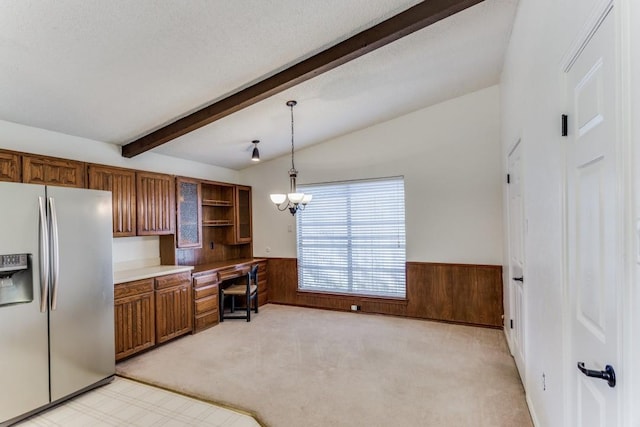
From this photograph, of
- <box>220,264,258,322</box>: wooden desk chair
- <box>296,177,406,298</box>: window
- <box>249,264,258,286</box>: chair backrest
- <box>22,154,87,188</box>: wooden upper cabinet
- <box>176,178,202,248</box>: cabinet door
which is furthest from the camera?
<box>249,264,258,286</box>: chair backrest

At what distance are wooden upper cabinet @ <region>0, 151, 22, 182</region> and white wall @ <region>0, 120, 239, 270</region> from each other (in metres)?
0.28

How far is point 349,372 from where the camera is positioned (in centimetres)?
314

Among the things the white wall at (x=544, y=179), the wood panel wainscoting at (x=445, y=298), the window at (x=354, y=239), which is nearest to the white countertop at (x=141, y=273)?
the window at (x=354, y=239)

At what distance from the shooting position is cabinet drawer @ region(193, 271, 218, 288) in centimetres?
437

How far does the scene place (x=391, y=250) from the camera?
497 centimetres

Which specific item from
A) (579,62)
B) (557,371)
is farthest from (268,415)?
(579,62)

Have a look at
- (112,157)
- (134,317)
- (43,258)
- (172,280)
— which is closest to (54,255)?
(43,258)

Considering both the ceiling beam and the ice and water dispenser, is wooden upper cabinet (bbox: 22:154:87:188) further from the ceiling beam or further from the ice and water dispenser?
the ice and water dispenser

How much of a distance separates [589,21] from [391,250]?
3.99m

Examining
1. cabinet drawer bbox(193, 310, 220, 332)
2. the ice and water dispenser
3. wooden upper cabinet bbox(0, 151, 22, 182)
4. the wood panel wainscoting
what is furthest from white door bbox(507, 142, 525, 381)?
wooden upper cabinet bbox(0, 151, 22, 182)

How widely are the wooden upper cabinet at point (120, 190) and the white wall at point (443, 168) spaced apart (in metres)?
2.78

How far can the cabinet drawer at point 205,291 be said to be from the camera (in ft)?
14.3

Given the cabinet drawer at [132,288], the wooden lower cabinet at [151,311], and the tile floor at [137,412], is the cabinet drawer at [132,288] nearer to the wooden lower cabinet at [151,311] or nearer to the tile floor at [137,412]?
the wooden lower cabinet at [151,311]

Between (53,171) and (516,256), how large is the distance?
14.8 ft
